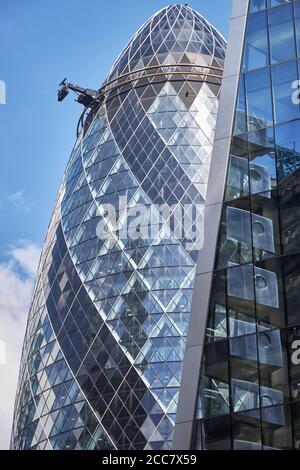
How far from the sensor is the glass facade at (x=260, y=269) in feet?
54.2

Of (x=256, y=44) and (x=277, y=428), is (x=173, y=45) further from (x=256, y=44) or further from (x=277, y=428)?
(x=277, y=428)

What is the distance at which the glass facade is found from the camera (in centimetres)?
1652

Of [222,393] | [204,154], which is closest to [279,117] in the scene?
[222,393]

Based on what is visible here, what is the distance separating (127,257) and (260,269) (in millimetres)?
27978

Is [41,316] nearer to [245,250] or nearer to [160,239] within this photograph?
[160,239]

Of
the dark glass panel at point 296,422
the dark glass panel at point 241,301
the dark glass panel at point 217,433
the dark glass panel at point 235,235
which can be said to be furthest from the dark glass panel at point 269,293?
the dark glass panel at point 217,433

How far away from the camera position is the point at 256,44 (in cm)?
1947

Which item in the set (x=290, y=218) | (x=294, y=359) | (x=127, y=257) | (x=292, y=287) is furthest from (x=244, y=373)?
(x=127, y=257)

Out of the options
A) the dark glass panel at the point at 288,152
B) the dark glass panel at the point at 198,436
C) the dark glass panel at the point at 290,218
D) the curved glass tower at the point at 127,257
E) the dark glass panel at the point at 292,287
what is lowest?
the dark glass panel at the point at 198,436

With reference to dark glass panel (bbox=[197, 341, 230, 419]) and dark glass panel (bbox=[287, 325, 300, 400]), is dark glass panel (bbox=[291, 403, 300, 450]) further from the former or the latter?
dark glass panel (bbox=[197, 341, 230, 419])

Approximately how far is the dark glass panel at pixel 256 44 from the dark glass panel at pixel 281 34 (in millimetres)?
133

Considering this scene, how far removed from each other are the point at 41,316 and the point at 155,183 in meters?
8.26

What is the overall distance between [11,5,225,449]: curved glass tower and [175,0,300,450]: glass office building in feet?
72.9

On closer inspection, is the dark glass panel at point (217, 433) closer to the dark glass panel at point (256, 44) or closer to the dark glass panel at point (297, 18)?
the dark glass panel at point (256, 44)
